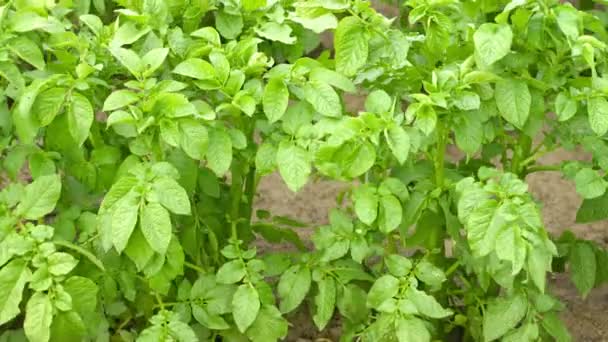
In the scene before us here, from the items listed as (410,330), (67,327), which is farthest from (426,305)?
(67,327)

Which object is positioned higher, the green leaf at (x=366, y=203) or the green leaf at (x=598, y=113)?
the green leaf at (x=598, y=113)

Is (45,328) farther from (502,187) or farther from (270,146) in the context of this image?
(502,187)

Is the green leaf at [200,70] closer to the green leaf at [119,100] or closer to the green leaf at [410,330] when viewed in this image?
the green leaf at [119,100]

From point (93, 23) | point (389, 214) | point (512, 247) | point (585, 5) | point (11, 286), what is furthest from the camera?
point (585, 5)

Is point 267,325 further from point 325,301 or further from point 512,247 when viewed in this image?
point 512,247

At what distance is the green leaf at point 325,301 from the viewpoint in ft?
7.41

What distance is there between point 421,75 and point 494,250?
0.46m

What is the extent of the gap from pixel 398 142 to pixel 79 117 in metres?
0.67

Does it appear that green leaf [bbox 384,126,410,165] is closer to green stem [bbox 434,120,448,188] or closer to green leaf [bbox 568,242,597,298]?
green stem [bbox 434,120,448,188]

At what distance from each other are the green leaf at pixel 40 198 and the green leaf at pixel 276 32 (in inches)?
22.1

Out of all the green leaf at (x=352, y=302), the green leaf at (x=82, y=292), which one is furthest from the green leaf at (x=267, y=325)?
the green leaf at (x=82, y=292)

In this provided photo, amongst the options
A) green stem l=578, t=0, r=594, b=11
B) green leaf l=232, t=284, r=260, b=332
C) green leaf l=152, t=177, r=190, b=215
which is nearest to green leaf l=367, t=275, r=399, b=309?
green leaf l=232, t=284, r=260, b=332

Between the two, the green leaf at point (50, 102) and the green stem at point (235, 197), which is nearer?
the green leaf at point (50, 102)

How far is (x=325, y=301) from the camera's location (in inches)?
89.3
